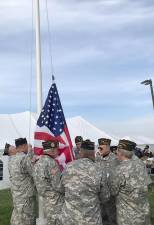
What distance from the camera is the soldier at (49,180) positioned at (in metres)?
7.20

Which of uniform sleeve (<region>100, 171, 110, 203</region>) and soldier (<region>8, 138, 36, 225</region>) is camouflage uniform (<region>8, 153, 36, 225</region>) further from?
uniform sleeve (<region>100, 171, 110, 203</region>)

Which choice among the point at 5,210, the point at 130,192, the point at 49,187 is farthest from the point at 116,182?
the point at 5,210

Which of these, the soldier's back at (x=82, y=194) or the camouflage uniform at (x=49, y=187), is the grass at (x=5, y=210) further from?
the soldier's back at (x=82, y=194)

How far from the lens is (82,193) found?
5.93 meters

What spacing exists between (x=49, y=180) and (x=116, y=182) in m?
1.27

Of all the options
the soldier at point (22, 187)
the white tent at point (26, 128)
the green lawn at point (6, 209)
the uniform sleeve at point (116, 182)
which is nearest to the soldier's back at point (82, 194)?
the uniform sleeve at point (116, 182)

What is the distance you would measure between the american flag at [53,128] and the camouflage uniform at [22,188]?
14.1 inches

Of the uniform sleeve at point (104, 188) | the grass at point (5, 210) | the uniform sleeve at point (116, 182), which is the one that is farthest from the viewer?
the grass at point (5, 210)

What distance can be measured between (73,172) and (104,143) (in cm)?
228

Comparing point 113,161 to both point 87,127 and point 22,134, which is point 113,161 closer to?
point 22,134

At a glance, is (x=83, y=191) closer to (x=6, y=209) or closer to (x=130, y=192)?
(x=130, y=192)

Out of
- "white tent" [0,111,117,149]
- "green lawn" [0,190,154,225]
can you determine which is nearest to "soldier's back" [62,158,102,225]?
"green lawn" [0,190,154,225]

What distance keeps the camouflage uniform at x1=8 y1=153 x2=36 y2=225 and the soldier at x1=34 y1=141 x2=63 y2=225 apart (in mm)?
1114

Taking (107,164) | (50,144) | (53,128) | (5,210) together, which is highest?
(53,128)
